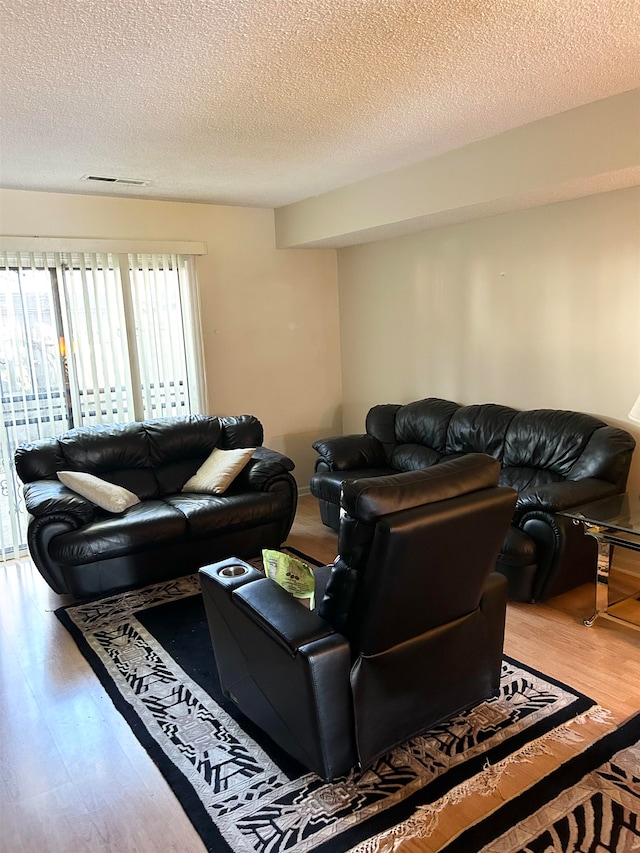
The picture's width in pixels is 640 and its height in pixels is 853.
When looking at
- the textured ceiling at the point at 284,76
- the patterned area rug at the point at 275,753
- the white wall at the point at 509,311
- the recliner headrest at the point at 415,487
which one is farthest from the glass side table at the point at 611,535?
the textured ceiling at the point at 284,76

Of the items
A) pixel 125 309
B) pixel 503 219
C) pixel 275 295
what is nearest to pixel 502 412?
pixel 503 219

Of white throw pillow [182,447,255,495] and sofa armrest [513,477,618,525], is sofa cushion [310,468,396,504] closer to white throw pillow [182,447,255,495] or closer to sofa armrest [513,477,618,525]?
white throw pillow [182,447,255,495]

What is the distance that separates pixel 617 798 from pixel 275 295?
458cm

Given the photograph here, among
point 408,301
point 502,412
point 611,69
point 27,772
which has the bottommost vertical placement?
point 27,772

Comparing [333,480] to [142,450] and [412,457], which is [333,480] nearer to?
[412,457]

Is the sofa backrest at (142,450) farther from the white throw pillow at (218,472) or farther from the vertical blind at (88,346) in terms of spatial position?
the vertical blind at (88,346)

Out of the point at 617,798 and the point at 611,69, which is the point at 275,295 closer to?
the point at 611,69

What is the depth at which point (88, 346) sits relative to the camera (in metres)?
4.68

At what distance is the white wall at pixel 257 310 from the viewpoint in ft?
16.0

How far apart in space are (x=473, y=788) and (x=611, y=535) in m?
1.48

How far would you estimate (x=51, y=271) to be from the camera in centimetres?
454

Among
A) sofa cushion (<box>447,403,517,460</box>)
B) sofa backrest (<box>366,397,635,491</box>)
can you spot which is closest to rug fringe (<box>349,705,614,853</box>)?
sofa backrest (<box>366,397,635,491</box>)

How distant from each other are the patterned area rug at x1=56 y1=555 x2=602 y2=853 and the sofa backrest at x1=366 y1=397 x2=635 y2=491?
1349mm

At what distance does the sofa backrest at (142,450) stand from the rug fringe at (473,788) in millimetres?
2991
